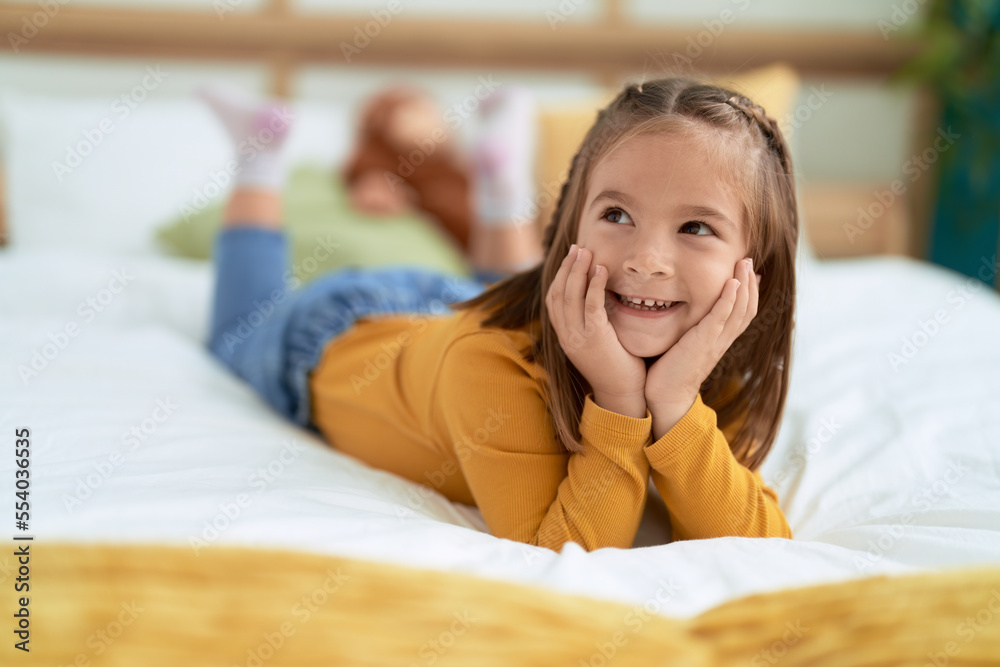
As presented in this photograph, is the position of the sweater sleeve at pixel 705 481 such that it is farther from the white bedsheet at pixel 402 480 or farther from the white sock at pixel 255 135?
the white sock at pixel 255 135

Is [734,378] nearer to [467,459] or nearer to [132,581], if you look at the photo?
[467,459]

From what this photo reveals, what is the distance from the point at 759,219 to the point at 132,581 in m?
0.60

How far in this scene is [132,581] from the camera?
546mm

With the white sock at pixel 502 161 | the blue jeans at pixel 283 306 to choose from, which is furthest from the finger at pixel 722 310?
the white sock at pixel 502 161

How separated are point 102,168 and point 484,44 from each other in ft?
3.32

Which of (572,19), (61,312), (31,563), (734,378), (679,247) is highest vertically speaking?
(572,19)

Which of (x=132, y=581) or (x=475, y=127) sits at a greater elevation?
(x=475, y=127)

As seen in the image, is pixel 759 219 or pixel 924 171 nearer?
pixel 759 219

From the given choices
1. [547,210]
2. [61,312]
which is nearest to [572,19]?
[547,210]

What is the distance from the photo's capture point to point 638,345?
747 millimetres

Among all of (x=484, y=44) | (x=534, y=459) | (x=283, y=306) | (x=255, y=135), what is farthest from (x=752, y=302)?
(x=484, y=44)

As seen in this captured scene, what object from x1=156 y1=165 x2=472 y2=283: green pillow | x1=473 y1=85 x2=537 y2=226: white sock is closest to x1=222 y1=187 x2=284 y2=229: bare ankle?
x1=156 y1=165 x2=472 y2=283: green pillow

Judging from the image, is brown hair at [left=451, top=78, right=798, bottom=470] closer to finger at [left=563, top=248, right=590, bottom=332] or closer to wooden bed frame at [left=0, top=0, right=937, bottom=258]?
finger at [left=563, top=248, right=590, bottom=332]

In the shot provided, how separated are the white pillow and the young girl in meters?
1.10
